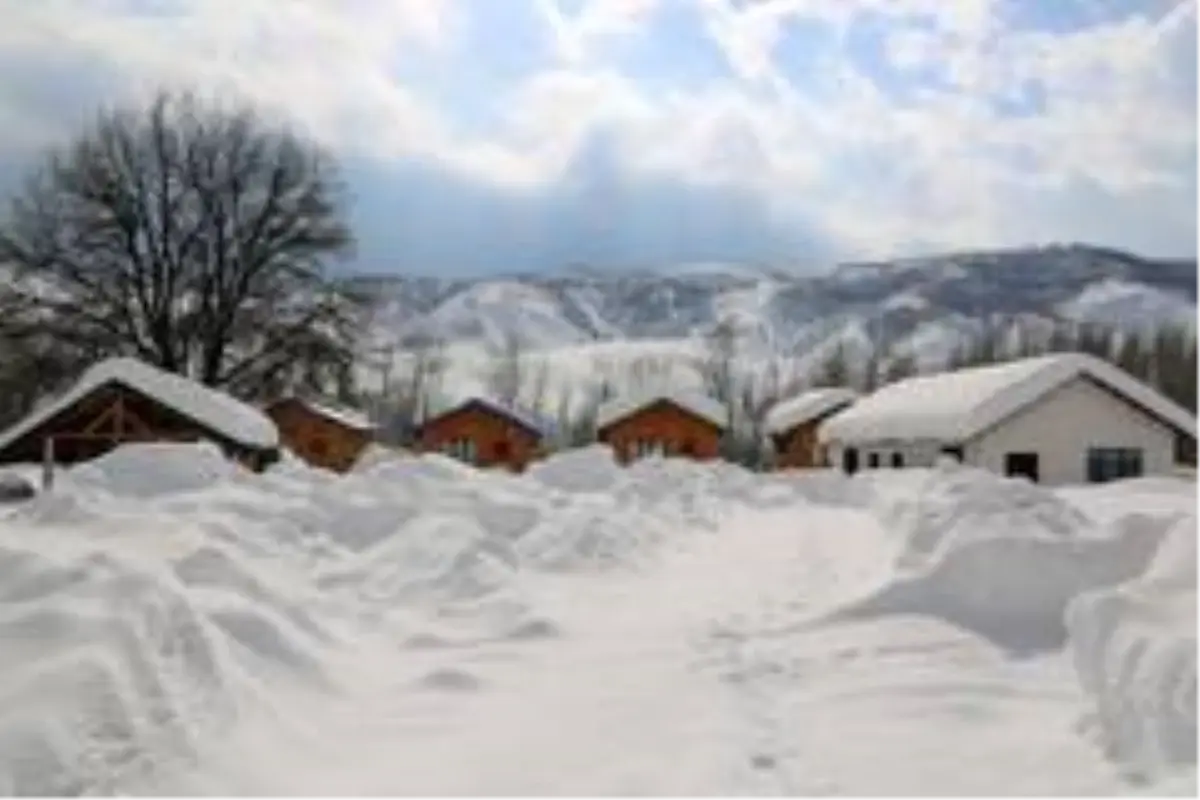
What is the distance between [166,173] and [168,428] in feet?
52.3

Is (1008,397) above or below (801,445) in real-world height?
above

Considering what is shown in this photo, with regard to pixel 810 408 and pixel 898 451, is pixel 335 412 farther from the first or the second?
pixel 810 408

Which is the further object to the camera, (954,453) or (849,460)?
(849,460)

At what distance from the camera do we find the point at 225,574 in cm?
1152

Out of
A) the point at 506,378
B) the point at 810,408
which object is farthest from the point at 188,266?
the point at 506,378

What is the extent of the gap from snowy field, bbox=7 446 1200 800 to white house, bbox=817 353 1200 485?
20.9 metres

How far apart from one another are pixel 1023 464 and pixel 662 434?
2282 centimetres

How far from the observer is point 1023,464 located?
1532 inches

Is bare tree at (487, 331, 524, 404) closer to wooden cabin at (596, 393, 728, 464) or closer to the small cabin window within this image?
wooden cabin at (596, 393, 728, 464)

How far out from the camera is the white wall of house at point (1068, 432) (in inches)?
1516

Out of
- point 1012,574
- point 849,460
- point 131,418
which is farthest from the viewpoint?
point 849,460

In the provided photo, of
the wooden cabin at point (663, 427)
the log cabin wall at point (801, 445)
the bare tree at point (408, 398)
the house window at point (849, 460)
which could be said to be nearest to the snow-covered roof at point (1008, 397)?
the house window at point (849, 460)

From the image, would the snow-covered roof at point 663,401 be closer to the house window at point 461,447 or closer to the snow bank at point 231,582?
the house window at point 461,447

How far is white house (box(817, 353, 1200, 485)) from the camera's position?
124 ft
